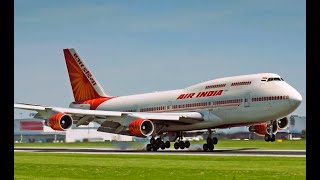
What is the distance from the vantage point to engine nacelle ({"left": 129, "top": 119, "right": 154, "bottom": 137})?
55728 millimetres

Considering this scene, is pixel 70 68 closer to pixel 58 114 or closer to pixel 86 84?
pixel 86 84

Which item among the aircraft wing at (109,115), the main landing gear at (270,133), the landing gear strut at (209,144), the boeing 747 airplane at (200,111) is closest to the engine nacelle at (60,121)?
the boeing 747 airplane at (200,111)

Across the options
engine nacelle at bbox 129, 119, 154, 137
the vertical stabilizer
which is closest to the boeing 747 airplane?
engine nacelle at bbox 129, 119, 154, 137

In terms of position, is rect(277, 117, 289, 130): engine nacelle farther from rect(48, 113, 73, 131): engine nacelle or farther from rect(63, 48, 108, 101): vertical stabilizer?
rect(63, 48, 108, 101): vertical stabilizer

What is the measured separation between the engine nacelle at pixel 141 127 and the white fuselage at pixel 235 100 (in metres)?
5.52

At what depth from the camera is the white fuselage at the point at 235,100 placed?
53550 millimetres

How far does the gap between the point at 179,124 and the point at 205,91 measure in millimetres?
4611

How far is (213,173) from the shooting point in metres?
23.7

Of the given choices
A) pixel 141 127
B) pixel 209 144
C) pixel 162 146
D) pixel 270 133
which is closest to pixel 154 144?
pixel 162 146

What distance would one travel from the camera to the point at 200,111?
59.8 m

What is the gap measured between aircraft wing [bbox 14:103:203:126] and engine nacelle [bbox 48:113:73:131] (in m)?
1.62

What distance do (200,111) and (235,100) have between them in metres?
4.79

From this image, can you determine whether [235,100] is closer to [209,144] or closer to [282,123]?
[209,144]
